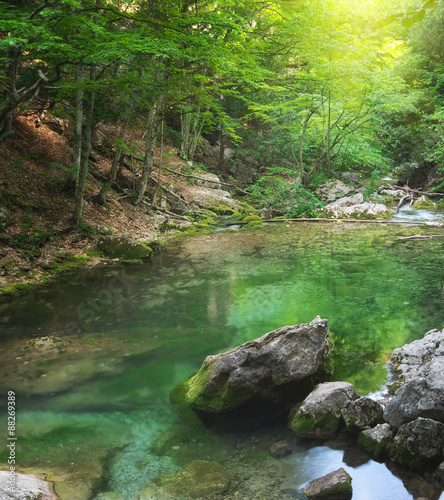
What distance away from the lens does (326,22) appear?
15867mm

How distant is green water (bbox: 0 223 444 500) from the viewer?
3.89 m

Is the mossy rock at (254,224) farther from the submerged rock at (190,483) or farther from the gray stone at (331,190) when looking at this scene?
the submerged rock at (190,483)

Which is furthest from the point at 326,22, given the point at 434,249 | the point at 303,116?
the point at 434,249

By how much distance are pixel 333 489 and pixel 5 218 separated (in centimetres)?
962

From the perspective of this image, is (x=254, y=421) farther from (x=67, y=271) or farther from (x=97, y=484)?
(x=67, y=271)

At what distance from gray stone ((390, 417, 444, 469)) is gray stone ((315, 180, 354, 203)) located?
1875 centimetres

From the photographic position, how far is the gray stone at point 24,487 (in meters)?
2.78

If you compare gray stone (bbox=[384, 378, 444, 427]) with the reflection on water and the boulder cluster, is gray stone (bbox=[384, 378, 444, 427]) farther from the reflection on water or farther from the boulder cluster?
the reflection on water

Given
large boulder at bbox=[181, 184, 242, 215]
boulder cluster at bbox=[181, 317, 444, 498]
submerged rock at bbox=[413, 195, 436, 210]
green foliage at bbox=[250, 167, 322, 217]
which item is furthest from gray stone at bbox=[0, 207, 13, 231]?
submerged rock at bbox=[413, 195, 436, 210]

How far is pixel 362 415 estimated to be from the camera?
379cm

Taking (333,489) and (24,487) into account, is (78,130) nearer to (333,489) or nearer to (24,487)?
(24,487)

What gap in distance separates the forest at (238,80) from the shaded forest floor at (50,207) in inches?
21.7

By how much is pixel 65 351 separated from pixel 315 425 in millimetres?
4017

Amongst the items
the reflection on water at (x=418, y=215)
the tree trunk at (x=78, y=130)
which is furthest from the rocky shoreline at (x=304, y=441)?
the reflection on water at (x=418, y=215)
